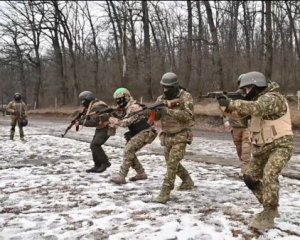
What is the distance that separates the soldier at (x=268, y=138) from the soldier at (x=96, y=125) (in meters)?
3.99

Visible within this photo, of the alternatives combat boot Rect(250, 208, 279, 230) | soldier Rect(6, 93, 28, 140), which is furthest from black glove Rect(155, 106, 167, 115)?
soldier Rect(6, 93, 28, 140)

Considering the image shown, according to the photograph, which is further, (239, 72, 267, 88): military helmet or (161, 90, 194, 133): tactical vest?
(161, 90, 194, 133): tactical vest

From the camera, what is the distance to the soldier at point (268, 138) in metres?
5.16

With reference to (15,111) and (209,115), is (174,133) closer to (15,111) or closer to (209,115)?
(15,111)

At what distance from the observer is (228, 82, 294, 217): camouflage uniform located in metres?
4.98

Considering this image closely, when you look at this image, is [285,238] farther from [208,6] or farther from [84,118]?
[208,6]

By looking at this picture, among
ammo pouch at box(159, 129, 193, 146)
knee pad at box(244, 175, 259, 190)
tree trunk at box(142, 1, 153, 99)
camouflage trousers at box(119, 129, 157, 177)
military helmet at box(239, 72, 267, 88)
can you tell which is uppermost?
tree trunk at box(142, 1, 153, 99)

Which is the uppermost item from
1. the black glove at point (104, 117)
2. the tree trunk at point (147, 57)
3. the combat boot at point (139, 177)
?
the tree trunk at point (147, 57)

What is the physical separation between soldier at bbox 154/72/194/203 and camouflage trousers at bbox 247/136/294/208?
1.45 meters

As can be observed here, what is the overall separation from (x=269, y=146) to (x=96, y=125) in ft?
14.8

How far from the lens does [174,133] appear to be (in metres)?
6.80

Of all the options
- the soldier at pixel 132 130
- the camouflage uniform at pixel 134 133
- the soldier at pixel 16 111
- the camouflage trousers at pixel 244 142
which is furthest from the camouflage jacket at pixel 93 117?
the soldier at pixel 16 111

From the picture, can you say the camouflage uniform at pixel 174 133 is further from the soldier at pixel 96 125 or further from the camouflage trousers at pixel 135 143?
the soldier at pixel 96 125

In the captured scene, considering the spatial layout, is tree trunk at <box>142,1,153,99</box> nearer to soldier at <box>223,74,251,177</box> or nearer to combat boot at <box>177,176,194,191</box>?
soldier at <box>223,74,251,177</box>
